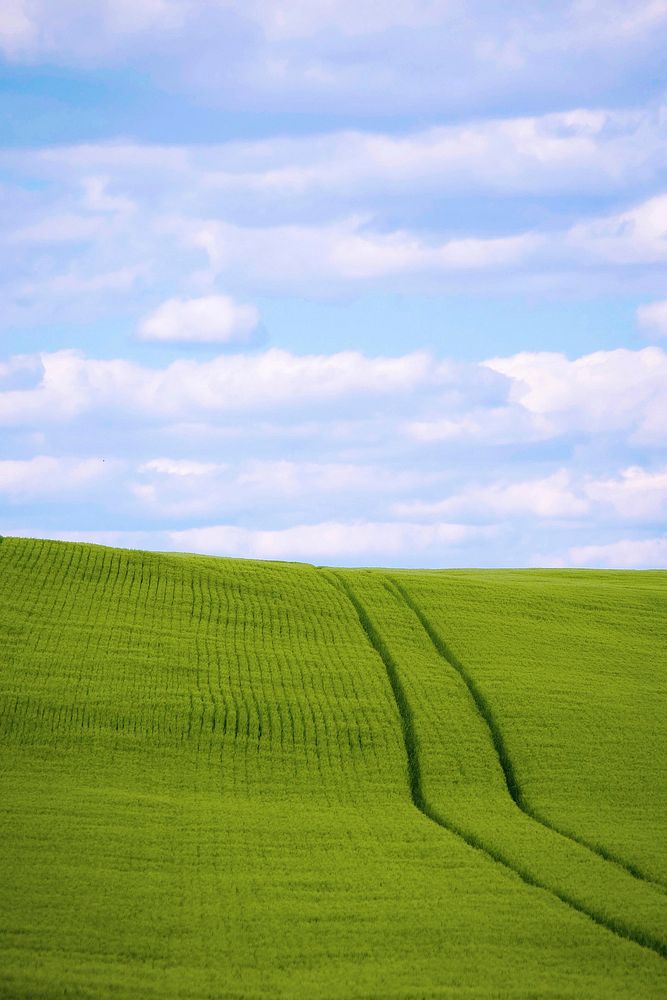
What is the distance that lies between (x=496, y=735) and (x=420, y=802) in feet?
Result: 12.9

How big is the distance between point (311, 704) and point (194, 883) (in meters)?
9.60

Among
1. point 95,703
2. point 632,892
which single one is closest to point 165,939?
point 632,892

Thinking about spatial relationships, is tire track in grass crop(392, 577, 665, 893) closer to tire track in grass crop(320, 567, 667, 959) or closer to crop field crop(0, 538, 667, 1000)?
crop field crop(0, 538, 667, 1000)

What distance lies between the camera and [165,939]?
15.3 metres

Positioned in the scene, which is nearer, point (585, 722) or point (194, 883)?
point (194, 883)

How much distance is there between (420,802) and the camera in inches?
951

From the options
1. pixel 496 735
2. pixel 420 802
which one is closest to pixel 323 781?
pixel 420 802

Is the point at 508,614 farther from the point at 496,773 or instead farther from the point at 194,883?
the point at 194,883

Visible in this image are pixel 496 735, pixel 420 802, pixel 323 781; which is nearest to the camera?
pixel 420 802

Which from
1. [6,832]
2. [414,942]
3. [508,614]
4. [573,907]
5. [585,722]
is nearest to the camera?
[414,942]

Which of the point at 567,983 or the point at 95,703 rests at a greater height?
the point at 95,703

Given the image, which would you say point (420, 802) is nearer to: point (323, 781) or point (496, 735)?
point (323, 781)

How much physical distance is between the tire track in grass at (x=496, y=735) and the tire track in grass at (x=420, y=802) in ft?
5.77

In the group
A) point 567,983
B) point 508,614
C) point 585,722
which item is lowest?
point 567,983
